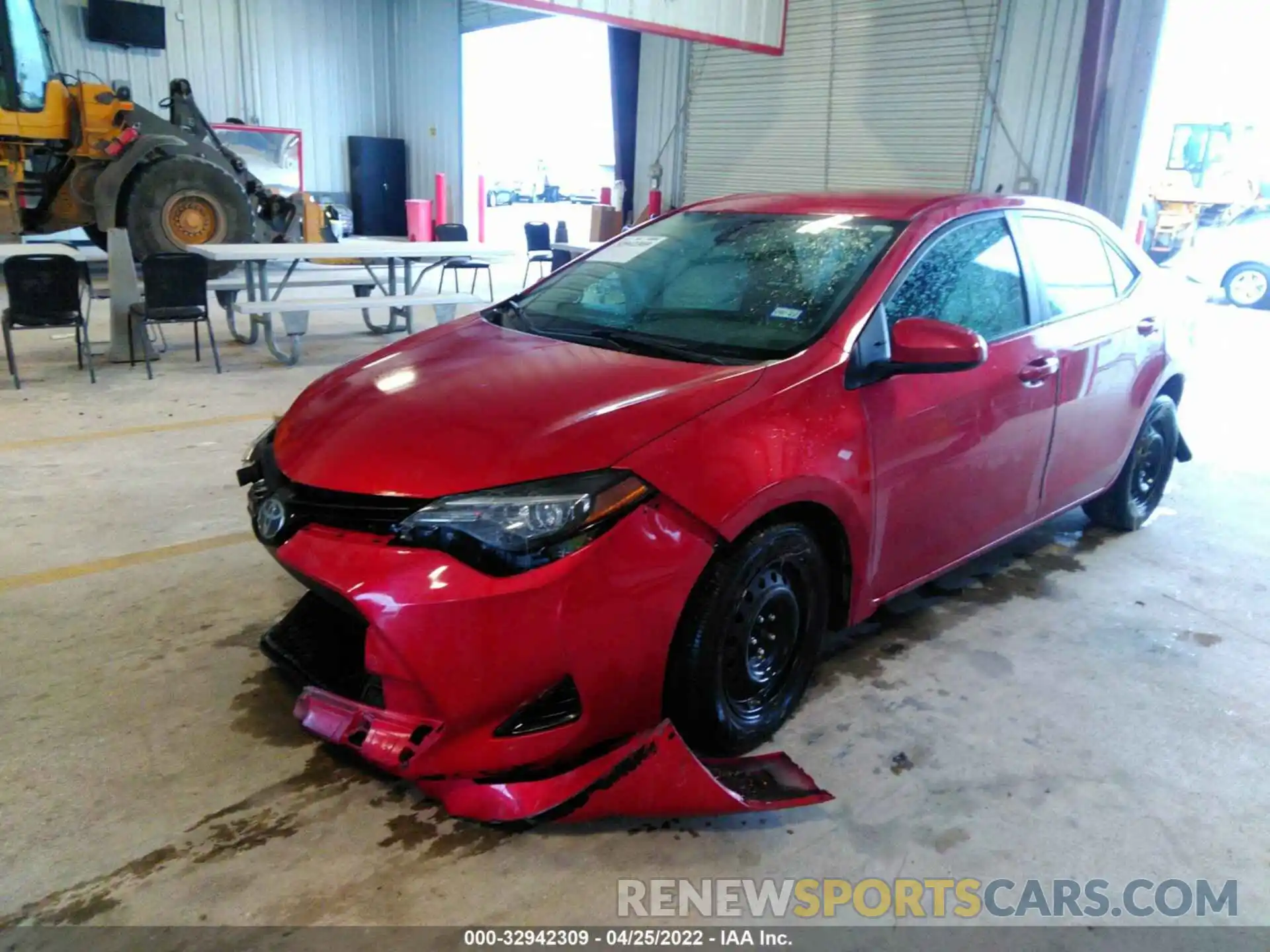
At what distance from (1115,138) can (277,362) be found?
7.13m

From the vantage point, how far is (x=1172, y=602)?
3420 mm

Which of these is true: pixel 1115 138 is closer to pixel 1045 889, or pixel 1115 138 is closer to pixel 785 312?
pixel 785 312

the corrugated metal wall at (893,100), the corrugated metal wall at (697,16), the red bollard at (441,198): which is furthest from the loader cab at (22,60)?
the corrugated metal wall at (893,100)

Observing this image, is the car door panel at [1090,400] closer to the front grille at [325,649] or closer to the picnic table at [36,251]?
the front grille at [325,649]

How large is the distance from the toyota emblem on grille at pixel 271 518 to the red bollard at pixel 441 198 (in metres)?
14.5

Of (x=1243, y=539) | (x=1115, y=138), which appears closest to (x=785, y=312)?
(x=1243, y=539)

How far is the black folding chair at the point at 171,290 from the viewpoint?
5.91 metres

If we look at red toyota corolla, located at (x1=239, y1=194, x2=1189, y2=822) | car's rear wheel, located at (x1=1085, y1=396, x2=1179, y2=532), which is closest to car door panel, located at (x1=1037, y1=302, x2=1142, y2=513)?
red toyota corolla, located at (x1=239, y1=194, x2=1189, y2=822)

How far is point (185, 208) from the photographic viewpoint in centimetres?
943

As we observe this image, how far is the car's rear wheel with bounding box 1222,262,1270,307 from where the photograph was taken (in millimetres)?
11070

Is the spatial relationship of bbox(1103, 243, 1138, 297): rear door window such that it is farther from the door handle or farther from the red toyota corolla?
the door handle

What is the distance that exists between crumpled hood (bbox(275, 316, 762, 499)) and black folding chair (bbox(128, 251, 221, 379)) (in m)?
4.11

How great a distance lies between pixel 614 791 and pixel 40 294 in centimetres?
542

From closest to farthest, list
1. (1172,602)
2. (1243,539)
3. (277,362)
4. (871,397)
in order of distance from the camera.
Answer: (871,397)
(1172,602)
(1243,539)
(277,362)
